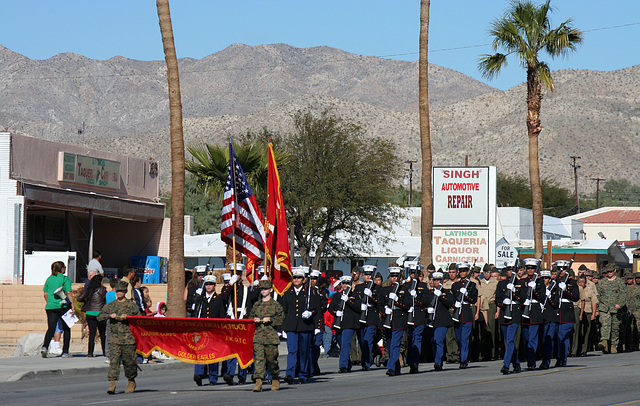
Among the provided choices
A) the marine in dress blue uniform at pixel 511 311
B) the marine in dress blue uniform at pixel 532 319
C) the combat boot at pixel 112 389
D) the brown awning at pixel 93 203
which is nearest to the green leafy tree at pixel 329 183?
the brown awning at pixel 93 203

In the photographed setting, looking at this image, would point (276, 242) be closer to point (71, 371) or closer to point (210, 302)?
point (210, 302)

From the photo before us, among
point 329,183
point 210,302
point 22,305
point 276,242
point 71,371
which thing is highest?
point 329,183

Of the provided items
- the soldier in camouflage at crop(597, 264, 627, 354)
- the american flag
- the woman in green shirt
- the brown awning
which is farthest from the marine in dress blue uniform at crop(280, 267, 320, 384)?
the brown awning

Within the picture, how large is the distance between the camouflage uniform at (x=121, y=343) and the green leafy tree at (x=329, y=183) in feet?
90.5

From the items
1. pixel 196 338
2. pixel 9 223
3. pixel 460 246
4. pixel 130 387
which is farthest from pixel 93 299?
pixel 460 246

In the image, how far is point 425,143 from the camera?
28594 mm

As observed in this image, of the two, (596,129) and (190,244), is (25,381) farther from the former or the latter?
(596,129)

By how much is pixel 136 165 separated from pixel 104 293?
16863 millimetres

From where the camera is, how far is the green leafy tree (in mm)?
42781

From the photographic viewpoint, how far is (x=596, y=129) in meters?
142

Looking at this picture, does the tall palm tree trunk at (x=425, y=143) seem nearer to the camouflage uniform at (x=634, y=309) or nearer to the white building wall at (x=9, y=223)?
the camouflage uniform at (x=634, y=309)

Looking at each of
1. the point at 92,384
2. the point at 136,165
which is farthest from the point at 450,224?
the point at 92,384

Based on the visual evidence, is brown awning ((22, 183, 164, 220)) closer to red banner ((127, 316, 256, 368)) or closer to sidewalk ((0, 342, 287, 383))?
sidewalk ((0, 342, 287, 383))

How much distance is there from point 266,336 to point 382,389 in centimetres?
191
